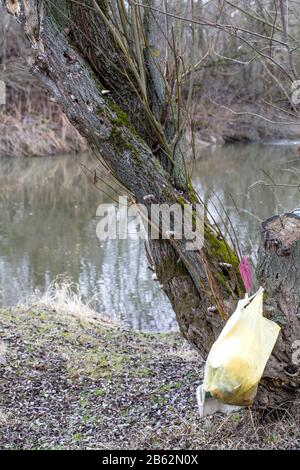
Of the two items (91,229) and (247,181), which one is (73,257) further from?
(247,181)

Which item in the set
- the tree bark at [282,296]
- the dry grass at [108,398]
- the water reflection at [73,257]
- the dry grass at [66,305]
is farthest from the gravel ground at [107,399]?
the water reflection at [73,257]

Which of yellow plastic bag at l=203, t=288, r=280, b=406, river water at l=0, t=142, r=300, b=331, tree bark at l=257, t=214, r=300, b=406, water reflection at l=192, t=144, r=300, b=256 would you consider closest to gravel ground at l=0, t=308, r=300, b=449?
tree bark at l=257, t=214, r=300, b=406

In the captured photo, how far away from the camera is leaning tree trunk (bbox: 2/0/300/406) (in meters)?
3.61

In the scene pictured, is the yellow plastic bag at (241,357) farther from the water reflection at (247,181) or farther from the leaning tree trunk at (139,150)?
the water reflection at (247,181)

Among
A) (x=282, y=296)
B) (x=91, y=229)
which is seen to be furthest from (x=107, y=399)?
(x=91, y=229)

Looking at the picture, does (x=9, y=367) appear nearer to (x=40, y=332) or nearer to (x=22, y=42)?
(x=40, y=332)

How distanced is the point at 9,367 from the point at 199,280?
7.06 feet

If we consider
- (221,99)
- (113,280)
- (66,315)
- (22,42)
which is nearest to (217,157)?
(221,99)

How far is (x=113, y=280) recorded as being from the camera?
9.95 meters

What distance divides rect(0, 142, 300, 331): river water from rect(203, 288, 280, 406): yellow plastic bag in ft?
2.70

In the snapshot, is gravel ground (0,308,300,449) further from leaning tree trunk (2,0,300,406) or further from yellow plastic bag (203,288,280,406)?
yellow plastic bag (203,288,280,406)

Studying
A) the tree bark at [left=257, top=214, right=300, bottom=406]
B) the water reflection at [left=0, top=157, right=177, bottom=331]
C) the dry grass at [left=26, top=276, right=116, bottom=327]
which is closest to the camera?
the tree bark at [left=257, top=214, right=300, bottom=406]

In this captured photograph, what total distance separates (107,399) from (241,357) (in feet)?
5.54

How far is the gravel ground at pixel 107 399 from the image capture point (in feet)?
12.2
